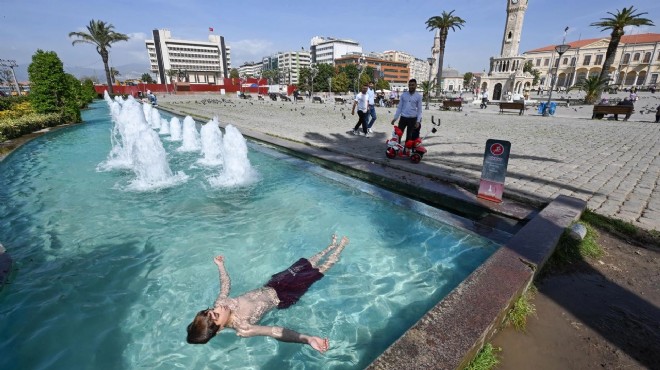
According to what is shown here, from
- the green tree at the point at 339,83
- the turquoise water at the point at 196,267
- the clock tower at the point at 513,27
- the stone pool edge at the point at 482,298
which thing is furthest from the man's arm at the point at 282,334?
the green tree at the point at 339,83

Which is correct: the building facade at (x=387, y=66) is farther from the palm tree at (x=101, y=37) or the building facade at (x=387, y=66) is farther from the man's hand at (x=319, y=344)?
the man's hand at (x=319, y=344)

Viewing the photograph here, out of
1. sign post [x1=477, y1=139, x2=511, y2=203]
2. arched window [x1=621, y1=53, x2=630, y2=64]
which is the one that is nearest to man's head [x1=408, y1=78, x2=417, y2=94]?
sign post [x1=477, y1=139, x2=511, y2=203]

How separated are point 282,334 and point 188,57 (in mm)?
149991

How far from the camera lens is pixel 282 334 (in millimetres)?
2875

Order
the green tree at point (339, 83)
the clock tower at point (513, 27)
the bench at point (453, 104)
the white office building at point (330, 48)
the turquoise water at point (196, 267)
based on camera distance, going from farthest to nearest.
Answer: the white office building at point (330, 48) < the green tree at point (339, 83) < the clock tower at point (513, 27) < the bench at point (453, 104) < the turquoise water at point (196, 267)

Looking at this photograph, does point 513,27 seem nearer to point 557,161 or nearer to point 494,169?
point 557,161

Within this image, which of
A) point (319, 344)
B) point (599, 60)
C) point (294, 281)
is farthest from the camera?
point (599, 60)

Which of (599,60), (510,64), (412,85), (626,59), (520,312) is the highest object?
(626,59)

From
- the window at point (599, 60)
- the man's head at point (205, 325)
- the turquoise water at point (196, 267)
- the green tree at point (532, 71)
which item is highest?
the window at point (599, 60)

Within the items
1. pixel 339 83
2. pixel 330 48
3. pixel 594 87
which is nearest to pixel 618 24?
pixel 594 87

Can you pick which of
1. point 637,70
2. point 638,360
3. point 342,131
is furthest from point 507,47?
point 638,360

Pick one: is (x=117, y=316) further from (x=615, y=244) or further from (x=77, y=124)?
(x=77, y=124)

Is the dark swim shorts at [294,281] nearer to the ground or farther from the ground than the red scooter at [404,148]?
nearer to the ground

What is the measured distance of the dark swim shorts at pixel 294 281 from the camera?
3.53 m
